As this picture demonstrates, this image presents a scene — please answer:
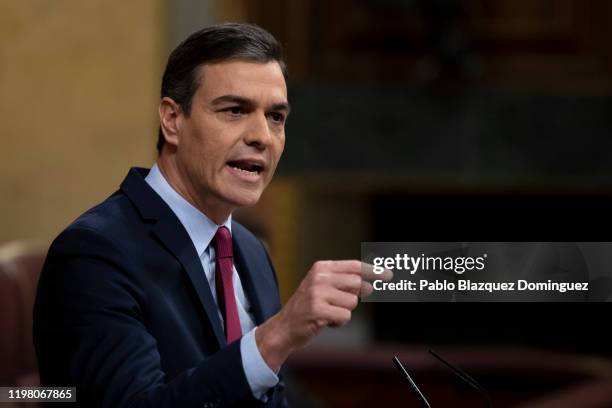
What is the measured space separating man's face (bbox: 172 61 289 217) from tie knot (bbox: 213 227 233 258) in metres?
0.07

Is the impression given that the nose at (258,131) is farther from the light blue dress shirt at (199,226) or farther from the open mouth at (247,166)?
the light blue dress shirt at (199,226)

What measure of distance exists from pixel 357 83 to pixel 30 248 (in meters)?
1.56

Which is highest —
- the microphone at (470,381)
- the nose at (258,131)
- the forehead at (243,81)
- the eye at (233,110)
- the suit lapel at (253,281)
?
the forehead at (243,81)

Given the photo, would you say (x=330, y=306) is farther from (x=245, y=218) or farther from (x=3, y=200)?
(x=3, y=200)

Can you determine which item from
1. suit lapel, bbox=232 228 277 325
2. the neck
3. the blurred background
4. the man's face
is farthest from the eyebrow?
the blurred background

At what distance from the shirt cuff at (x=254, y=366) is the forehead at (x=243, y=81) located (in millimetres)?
172

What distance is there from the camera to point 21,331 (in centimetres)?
170

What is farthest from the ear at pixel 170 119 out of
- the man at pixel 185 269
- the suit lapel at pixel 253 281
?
the suit lapel at pixel 253 281

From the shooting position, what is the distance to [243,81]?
804 millimetres

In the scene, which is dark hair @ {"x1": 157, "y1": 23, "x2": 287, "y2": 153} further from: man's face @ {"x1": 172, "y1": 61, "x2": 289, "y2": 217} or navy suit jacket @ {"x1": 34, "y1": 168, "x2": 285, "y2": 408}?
navy suit jacket @ {"x1": 34, "y1": 168, "x2": 285, "y2": 408}

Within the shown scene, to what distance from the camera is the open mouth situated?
83 cm

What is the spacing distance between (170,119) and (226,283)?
145 millimetres

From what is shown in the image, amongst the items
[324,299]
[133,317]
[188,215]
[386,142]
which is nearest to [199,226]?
[188,215]

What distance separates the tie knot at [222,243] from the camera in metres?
0.92
